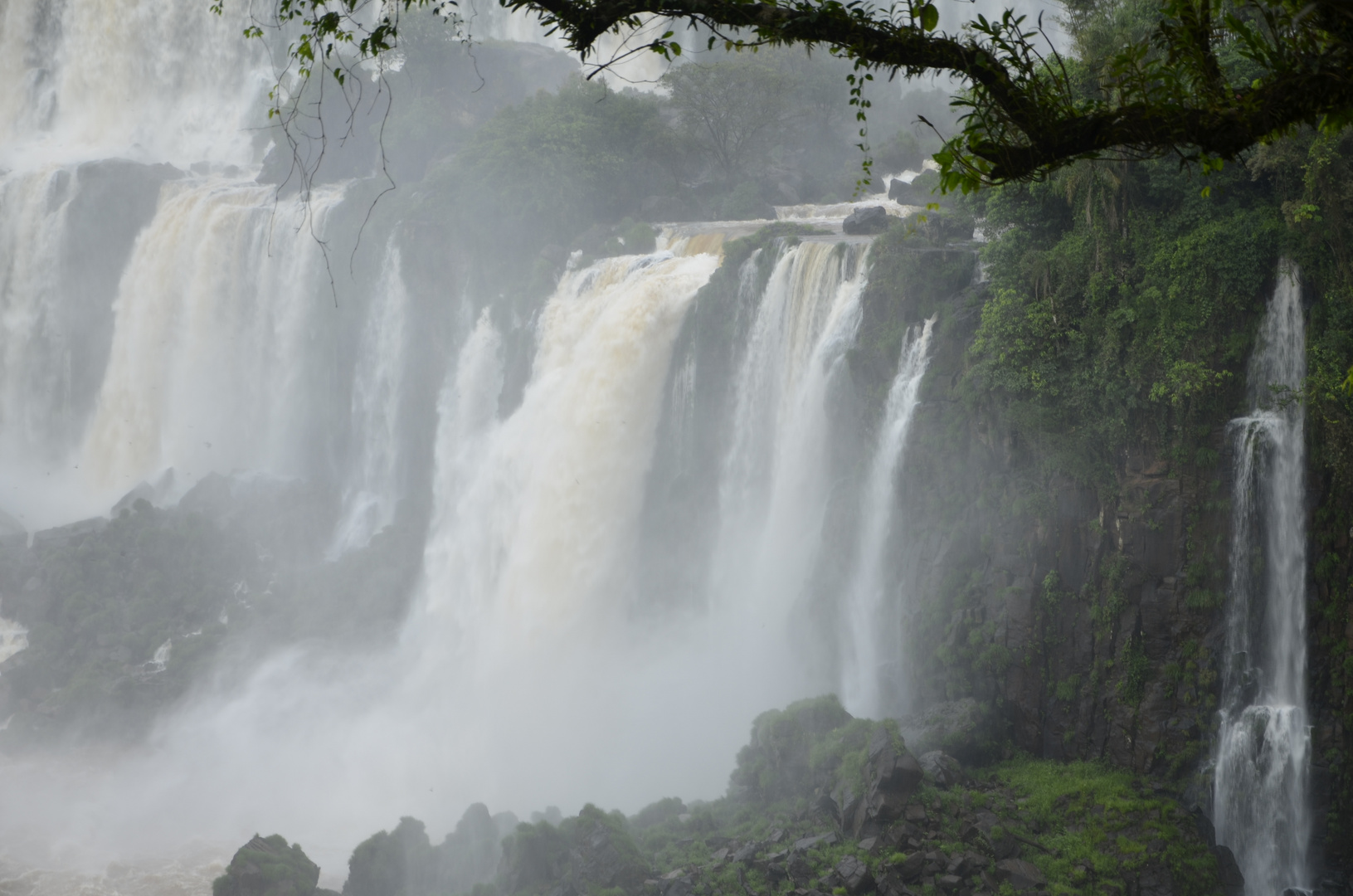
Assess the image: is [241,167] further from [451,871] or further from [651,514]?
[451,871]

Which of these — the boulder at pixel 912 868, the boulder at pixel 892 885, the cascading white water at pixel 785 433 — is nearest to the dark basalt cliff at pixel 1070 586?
the cascading white water at pixel 785 433

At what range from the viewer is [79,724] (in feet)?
69.8

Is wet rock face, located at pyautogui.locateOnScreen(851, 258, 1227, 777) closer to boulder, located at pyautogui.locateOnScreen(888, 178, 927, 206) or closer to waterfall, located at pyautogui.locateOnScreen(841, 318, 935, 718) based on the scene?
waterfall, located at pyautogui.locateOnScreen(841, 318, 935, 718)

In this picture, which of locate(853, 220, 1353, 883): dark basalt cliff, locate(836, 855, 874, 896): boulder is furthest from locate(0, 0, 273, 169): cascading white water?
locate(836, 855, 874, 896): boulder

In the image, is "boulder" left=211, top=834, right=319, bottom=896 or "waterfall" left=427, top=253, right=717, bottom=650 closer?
"boulder" left=211, top=834, right=319, bottom=896

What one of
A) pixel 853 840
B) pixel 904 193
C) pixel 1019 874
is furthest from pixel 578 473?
pixel 904 193

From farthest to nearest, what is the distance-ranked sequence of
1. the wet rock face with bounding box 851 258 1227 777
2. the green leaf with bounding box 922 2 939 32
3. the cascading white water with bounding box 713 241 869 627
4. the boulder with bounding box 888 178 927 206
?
the boulder with bounding box 888 178 927 206 < the cascading white water with bounding box 713 241 869 627 < the wet rock face with bounding box 851 258 1227 777 < the green leaf with bounding box 922 2 939 32

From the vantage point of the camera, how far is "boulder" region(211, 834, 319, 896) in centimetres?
1416

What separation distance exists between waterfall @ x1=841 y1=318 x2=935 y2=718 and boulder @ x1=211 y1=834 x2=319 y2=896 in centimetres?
914

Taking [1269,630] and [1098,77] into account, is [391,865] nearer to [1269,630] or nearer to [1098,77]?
[1269,630]

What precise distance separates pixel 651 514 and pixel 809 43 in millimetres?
18295

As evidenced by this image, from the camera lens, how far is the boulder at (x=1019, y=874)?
444 inches

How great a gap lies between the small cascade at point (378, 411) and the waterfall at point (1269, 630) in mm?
21757

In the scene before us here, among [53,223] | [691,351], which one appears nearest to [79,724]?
[691,351]
